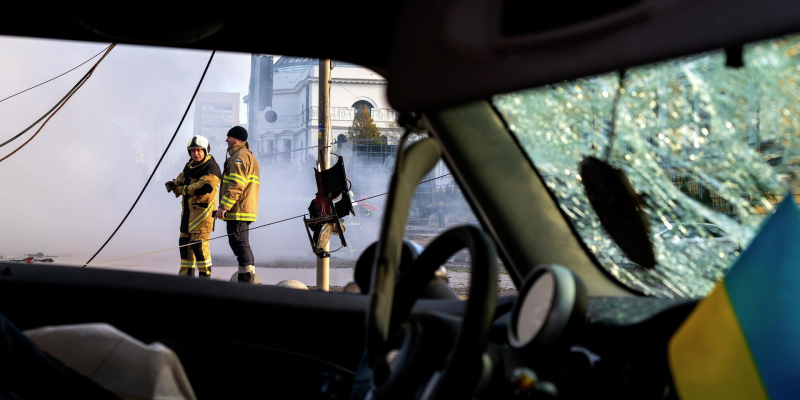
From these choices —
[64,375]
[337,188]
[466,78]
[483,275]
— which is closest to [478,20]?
[466,78]

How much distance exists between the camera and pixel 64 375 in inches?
46.9

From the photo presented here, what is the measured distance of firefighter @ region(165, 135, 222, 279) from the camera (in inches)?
273

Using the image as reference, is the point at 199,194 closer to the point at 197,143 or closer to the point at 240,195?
the point at 240,195

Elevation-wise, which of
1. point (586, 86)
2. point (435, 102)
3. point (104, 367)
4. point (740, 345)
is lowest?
point (104, 367)

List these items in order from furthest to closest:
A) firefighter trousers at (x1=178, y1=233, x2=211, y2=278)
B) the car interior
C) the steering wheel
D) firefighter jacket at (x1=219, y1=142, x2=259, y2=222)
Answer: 1. firefighter trousers at (x1=178, y1=233, x2=211, y2=278)
2. firefighter jacket at (x1=219, y1=142, x2=259, y2=222)
3. the steering wheel
4. the car interior

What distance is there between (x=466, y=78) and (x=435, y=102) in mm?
66

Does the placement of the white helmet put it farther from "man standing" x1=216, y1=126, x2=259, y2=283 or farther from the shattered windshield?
the shattered windshield

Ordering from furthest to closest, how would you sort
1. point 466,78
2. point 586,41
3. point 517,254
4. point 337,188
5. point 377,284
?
point 337,188 → point 517,254 → point 377,284 → point 466,78 → point 586,41

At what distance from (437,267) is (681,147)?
505 millimetres

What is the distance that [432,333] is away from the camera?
956 mm

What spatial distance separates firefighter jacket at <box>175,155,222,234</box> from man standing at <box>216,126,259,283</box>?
12 cm

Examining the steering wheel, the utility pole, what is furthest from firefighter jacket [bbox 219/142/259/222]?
the steering wheel

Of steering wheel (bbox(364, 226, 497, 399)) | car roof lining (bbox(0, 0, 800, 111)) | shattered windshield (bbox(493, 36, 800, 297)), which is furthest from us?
shattered windshield (bbox(493, 36, 800, 297))

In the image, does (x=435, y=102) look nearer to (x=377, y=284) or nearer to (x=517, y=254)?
(x=377, y=284)
